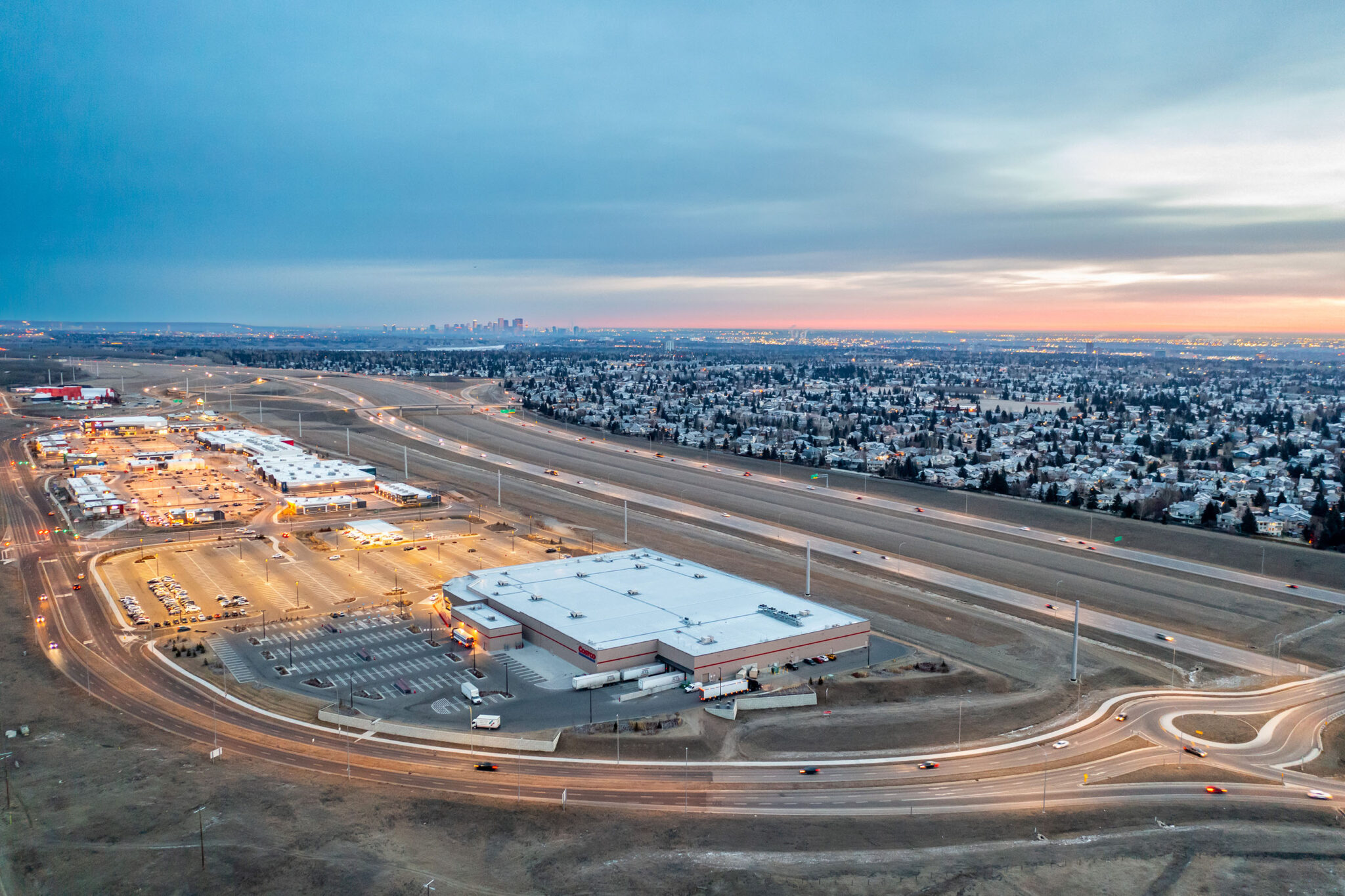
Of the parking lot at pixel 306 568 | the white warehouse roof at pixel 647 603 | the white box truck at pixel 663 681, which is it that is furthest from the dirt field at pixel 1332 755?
Result: the parking lot at pixel 306 568

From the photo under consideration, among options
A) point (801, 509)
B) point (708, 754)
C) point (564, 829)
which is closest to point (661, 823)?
point (564, 829)

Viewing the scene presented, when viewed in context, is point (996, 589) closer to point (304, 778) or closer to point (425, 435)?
point (304, 778)

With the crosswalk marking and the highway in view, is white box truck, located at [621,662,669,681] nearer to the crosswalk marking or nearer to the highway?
the highway

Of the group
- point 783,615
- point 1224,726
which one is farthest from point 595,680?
point 1224,726

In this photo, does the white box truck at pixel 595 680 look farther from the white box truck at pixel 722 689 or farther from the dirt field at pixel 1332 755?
the dirt field at pixel 1332 755

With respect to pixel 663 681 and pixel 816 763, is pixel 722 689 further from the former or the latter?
pixel 816 763

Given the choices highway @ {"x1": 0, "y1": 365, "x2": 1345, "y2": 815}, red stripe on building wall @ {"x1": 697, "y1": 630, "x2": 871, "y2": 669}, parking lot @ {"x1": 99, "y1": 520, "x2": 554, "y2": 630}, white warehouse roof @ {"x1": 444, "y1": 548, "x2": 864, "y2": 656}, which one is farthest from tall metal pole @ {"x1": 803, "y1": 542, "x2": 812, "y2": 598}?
highway @ {"x1": 0, "y1": 365, "x2": 1345, "y2": 815}
